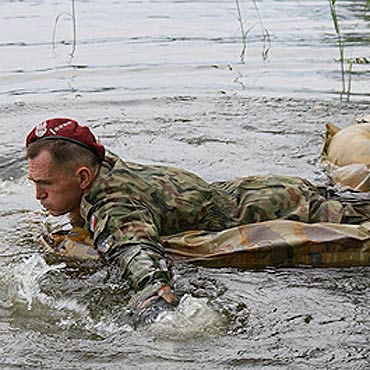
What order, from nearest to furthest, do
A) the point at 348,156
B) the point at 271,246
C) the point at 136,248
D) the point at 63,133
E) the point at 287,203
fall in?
the point at 136,248 → the point at 63,133 → the point at 271,246 → the point at 287,203 → the point at 348,156

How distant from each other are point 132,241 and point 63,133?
25.2 inches

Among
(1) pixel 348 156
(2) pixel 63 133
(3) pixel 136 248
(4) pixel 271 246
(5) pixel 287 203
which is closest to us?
(3) pixel 136 248

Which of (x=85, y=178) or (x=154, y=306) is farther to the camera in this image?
(x=85, y=178)

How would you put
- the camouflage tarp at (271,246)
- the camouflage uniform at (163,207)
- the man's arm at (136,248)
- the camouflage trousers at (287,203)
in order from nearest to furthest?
the man's arm at (136,248) < the camouflage uniform at (163,207) < the camouflage tarp at (271,246) < the camouflage trousers at (287,203)

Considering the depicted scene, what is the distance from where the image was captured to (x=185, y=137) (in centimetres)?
708

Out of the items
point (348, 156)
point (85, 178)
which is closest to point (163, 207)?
point (85, 178)

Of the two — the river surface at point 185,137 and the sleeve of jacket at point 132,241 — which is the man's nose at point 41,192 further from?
the river surface at point 185,137

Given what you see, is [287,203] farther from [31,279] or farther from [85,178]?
[31,279]

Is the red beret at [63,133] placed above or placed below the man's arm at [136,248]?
above

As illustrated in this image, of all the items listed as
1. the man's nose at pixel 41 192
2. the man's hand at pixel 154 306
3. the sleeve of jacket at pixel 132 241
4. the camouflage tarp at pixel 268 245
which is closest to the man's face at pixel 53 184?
the man's nose at pixel 41 192

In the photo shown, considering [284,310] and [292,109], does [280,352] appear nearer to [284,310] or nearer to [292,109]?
[284,310]

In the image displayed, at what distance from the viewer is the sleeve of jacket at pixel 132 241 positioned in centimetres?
378

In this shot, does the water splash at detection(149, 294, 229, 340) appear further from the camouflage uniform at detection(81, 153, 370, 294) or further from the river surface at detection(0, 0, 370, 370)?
the camouflage uniform at detection(81, 153, 370, 294)

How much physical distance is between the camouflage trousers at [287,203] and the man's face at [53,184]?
86 centimetres
